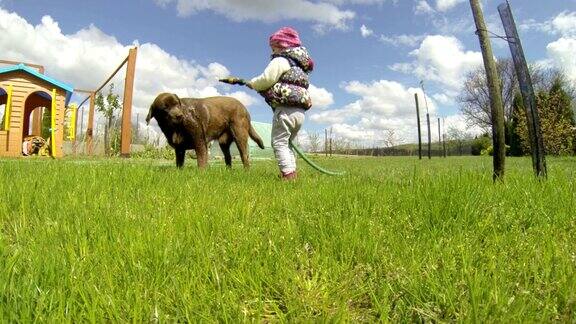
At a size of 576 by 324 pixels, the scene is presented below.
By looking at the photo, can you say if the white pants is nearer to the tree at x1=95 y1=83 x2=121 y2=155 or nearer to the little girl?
the little girl

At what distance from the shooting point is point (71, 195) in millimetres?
3104

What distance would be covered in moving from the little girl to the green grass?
1.87m

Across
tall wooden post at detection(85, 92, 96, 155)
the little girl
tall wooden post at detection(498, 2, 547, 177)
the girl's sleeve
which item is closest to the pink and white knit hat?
the little girl

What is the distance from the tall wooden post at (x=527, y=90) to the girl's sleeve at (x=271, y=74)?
7.60 feet

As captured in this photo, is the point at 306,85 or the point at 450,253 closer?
the point at 450,253

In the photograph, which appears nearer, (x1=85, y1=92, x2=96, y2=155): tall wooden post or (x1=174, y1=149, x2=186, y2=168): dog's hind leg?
(x1=174, y1=149, x2=186, y2=168): dog's hind leg

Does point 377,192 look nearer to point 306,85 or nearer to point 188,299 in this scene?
point 188,299

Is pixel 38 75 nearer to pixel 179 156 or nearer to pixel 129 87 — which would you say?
pixel 129 87

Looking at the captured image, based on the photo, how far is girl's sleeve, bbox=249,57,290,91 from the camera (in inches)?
189

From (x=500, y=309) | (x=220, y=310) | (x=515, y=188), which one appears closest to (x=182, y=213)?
(x=220, y=310)

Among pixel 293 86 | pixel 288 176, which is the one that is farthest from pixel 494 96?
pixel 288 176

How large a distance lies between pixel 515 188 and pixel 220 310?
256 centimetres

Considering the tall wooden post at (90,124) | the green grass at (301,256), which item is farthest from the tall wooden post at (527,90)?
the tall wooden post at (90,124)

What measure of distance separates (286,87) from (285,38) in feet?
2.27
